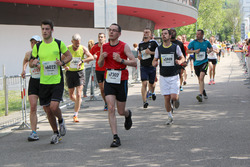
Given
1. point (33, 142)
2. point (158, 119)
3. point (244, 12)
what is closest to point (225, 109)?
point (158, 119)

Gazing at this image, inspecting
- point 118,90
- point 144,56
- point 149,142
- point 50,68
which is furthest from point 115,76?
point 144,56

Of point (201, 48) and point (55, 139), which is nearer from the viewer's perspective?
point (55, 139)

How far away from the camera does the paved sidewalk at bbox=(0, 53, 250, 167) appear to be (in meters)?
5.60

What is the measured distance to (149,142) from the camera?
22.2ft

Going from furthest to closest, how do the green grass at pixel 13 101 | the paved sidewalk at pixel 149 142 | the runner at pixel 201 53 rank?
the runner at pixel 201 53 → the green grass at pixel 13 101 → the paved sidewalk at pixel 149 142

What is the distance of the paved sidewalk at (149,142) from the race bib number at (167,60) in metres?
1.26

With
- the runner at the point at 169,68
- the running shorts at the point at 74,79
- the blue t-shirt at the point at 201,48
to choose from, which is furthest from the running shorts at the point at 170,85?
the blue t-shirt at the point at 201,48

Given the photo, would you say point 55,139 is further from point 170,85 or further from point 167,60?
point 167,60

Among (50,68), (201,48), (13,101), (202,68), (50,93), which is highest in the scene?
(201,48)

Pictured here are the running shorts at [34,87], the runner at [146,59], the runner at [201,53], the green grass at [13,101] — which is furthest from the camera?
the runner at [201,53]

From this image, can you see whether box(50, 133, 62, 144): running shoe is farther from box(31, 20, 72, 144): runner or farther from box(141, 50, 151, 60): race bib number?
box(141, 50, 151, 60): race bib number

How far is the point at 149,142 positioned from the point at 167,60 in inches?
88.7

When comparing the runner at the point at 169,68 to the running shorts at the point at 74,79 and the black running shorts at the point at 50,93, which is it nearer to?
the running shorts at the point at 74,79

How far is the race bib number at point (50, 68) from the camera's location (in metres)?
6.71
